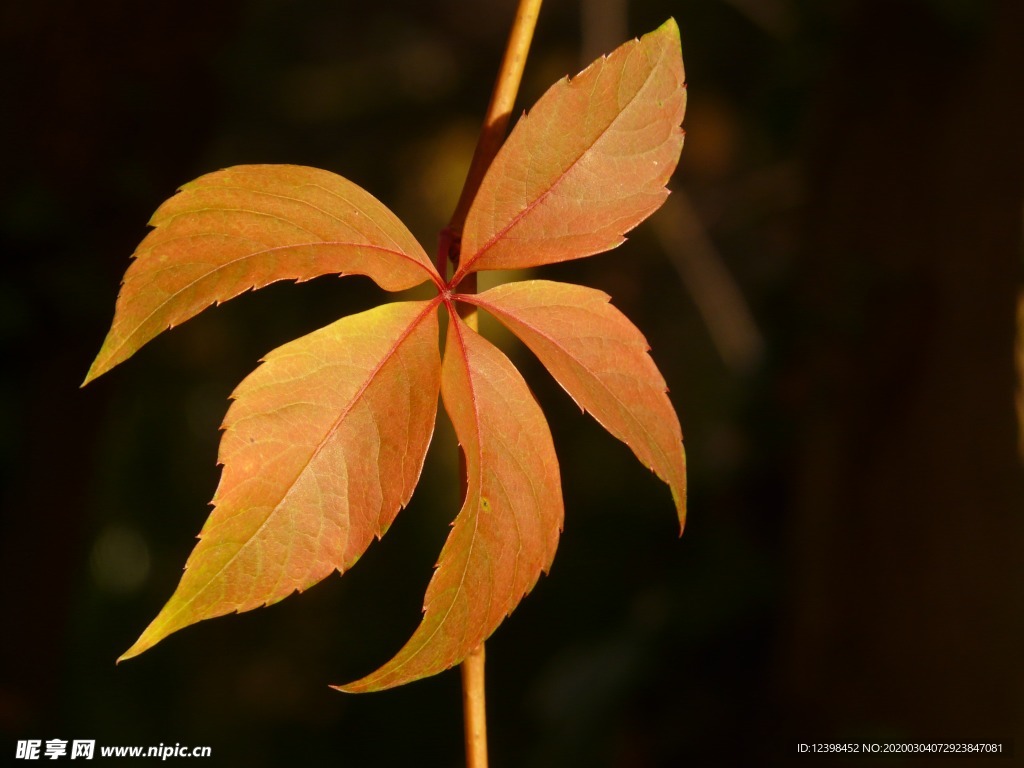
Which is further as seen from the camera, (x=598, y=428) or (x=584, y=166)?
(x=598, y=428)

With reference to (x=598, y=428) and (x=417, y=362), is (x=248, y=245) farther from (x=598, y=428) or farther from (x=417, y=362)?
(x=598, y=428)

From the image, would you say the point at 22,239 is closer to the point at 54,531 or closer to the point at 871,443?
the point at 54,531

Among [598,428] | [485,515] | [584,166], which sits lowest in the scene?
[485,515]

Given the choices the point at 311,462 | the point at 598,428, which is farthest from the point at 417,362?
the point at 598,428

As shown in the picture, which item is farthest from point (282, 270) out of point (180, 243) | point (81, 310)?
point (81, 310)

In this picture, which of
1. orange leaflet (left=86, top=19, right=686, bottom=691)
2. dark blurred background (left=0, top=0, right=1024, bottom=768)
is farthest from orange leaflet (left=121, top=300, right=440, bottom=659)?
dark blurred background (left=0, top=0, right=1024, bottom=768)

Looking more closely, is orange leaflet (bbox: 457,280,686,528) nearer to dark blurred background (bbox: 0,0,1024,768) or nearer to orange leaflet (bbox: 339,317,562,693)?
orange leaflet (bbox: 339,317,562,693)

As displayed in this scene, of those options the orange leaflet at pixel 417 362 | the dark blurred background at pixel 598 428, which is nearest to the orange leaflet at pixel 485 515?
the orange leaflet at pixel 417 362
